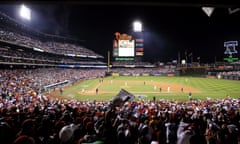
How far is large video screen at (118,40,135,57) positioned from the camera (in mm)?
92812

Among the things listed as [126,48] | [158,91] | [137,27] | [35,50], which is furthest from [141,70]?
[158,91]

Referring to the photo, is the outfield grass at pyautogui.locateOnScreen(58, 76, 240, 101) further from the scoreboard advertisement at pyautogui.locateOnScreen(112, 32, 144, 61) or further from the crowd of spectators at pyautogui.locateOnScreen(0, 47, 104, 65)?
the scoreboard advertisement at pyautogui.locateOnScreen(112, 32, 144, 61)

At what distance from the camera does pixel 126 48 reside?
3684 inches

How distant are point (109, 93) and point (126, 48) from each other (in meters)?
64.5

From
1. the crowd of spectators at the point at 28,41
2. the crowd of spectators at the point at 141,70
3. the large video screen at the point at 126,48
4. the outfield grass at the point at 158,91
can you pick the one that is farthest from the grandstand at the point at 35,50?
the outfield grass at the point at 158,91

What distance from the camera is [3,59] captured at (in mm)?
33906

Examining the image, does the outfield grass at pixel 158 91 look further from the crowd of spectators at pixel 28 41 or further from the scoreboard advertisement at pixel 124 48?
the scoreboard advertisement at pixel 124 48

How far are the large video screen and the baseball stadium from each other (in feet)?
1.85

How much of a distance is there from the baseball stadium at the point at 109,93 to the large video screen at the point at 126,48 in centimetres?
56

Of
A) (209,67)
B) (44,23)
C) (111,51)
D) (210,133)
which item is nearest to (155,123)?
(210,133)

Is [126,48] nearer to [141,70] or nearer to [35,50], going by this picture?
[141,70]

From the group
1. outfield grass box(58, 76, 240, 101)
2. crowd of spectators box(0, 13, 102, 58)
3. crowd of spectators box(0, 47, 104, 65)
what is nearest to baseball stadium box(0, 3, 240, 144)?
crowd of spectators box(0, 47, 104, 65)

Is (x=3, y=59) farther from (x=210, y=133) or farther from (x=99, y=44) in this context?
(x=99, y=44)

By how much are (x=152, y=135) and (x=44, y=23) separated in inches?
3051
